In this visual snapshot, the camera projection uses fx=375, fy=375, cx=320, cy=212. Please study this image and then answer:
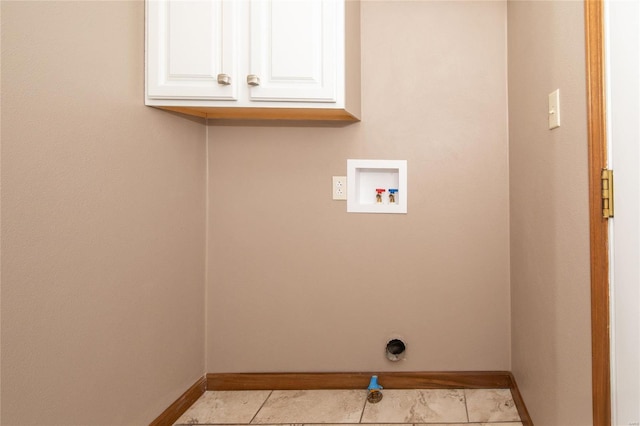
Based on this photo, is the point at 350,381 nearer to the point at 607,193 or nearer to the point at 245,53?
the point at 607,193

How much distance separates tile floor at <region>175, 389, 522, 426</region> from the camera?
161cm

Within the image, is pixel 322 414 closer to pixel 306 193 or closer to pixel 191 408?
pixel 191 408

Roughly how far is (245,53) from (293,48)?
0.62ft

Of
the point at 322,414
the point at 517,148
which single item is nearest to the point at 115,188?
the point at 322,414

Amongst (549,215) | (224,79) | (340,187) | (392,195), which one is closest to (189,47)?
(224,79)

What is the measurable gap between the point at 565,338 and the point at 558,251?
271 mm

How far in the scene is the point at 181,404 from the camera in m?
1.69

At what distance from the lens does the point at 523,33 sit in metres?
1.56

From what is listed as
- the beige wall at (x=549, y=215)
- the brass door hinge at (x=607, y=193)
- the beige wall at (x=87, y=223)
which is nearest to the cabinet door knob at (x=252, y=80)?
the beige wall at (x=87, y=223)

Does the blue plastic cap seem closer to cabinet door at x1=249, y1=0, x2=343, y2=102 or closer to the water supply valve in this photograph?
the water supply valve

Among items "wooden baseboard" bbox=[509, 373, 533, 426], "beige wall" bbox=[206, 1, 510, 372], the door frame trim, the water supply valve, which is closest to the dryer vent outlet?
"beige wall" bbox=[206, 1, 510, 372]

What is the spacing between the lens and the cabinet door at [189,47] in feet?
4.73

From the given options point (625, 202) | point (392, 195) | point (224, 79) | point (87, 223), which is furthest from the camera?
point (392, 195)

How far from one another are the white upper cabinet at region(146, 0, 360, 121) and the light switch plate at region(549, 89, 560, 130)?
0.74 metres
